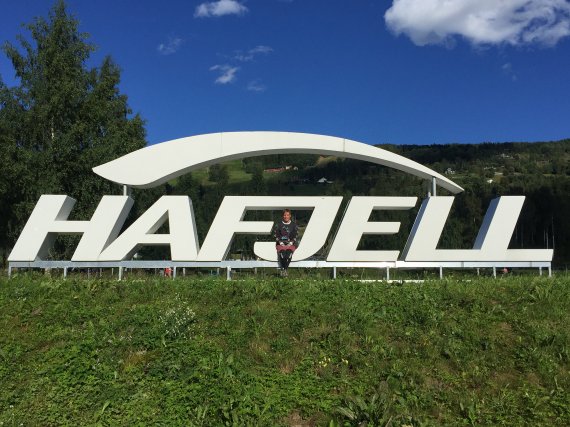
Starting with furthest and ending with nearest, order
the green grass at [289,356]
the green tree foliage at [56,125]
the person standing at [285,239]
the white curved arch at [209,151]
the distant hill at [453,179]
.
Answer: the distant hill at [453,179] < the green tree foliage at [56,125] < the white curved arch at [209,151] < the person standing at [285,239] < the green grass at [289,356]

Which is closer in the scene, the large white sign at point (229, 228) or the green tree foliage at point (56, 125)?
the large white sign at point (229, 228)

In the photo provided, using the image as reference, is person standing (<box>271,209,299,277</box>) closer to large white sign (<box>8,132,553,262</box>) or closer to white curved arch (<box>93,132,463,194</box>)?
large white sign (<box>8,132,553,262</box>)

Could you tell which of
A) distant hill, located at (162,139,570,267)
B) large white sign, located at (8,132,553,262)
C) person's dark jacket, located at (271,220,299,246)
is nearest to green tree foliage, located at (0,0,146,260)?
large white sign, located at (8,132,553,262)

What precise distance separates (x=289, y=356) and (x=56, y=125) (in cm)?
2201

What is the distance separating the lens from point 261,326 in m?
8.81

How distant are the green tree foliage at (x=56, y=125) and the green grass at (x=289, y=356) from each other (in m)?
15.3

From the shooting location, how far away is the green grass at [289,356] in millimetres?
6918

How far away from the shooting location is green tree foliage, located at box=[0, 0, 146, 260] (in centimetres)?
2412

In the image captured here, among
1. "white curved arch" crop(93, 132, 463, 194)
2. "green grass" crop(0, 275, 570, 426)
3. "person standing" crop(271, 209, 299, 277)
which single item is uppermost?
"white curved arch" crop(93, 132, 463, 194)

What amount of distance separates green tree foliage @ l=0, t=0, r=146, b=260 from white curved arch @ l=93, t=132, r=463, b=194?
372 inches

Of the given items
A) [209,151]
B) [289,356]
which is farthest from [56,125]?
[289,356]

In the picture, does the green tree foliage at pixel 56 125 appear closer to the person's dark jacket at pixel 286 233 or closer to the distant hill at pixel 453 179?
the person's dark jacket at pixel 286 233

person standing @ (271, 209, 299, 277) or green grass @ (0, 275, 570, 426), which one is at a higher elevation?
person standing @ (271, 209, 299, 277)

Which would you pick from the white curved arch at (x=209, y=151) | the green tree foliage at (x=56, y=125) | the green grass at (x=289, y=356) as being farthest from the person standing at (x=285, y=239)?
the green tree foliage at (x=56, y=125)
